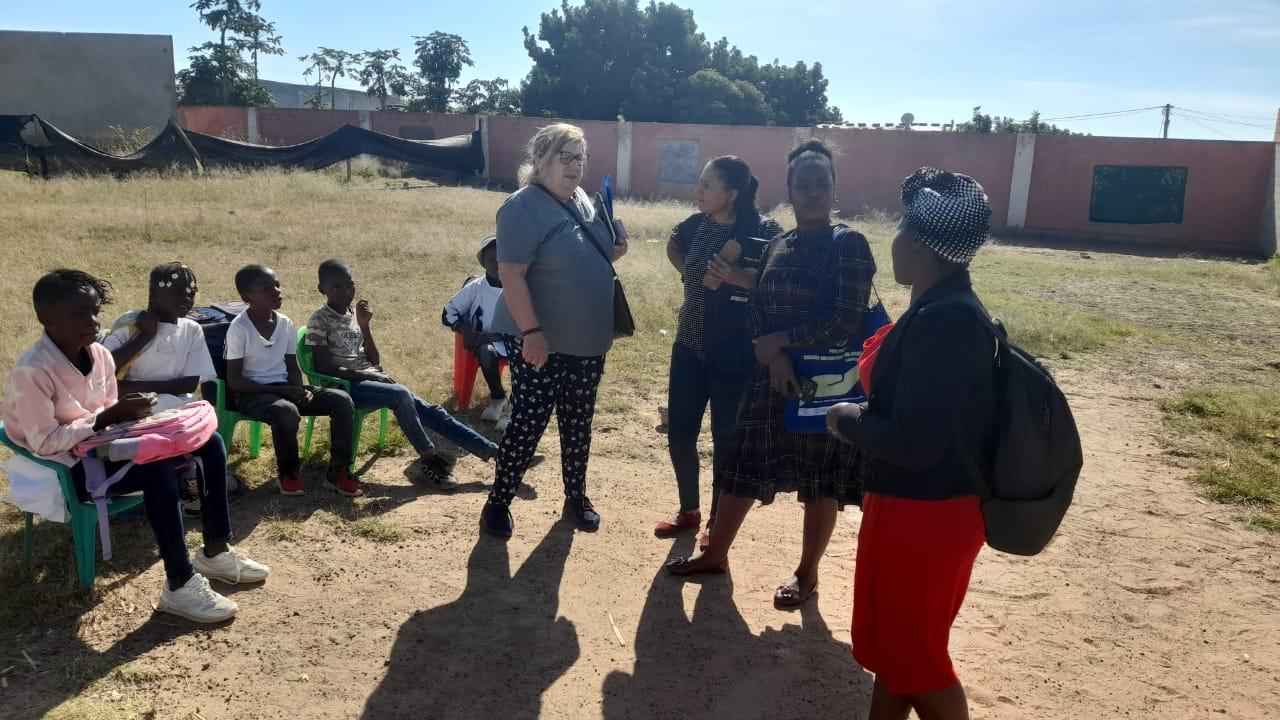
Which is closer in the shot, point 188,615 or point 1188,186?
point 188,615

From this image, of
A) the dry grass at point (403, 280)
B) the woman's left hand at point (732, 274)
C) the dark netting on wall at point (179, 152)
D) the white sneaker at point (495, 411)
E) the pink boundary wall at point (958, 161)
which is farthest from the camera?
the pink boundary wall at point (958, 161)

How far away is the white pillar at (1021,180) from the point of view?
77.7ft

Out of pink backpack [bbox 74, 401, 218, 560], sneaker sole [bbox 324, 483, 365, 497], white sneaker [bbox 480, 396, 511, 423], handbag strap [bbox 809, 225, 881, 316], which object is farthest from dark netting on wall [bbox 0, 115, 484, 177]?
handbag strap [bbox 809, 225, 881, 316]

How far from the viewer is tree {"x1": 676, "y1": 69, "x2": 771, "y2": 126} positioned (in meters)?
34.3

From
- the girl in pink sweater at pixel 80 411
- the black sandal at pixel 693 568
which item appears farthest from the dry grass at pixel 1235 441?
the girl in pink sweater at pixel 80 411

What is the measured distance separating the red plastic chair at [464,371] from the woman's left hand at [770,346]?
117 inches

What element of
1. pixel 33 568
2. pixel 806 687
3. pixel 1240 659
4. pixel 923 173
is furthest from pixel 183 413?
pixel 1240 659

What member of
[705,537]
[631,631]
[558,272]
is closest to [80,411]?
[558,272]

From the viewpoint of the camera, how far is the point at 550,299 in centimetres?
359

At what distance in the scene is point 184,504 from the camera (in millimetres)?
3955

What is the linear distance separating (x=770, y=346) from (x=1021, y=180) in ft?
77.1

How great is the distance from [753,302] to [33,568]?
298 cm

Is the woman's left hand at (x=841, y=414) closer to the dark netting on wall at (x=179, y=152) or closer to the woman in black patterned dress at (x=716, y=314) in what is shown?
the woman in black patterned dress at (x=716, y=314)

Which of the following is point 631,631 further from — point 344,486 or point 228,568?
point 344,486
